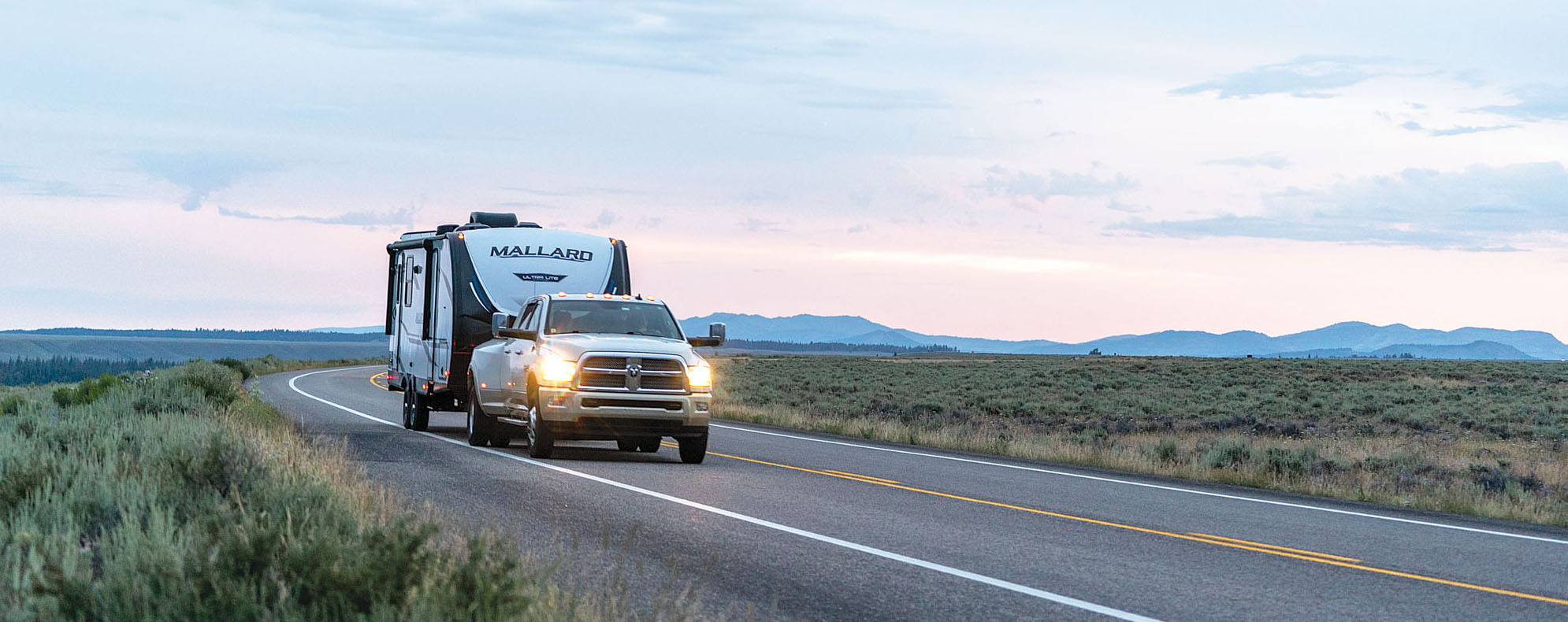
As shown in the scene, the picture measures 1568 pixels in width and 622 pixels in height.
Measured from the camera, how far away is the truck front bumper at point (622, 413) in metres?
16.1

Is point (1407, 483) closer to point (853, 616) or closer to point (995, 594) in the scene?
point (995, 594)

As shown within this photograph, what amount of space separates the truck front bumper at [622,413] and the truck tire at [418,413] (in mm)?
6004

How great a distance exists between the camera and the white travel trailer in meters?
19.8

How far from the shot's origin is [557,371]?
53.4ft

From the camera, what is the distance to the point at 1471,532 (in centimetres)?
1203

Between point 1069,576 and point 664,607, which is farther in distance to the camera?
point 1069,576

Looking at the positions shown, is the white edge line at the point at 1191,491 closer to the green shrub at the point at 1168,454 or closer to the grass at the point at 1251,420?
the grass at the point at 1251,420

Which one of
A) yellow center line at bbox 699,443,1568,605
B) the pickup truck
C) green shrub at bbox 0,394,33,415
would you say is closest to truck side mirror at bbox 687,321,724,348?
the pickup truck

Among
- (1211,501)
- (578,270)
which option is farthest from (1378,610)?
(578,270)

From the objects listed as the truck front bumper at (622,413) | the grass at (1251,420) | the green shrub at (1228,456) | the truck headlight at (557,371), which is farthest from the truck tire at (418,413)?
the green shrub at (1228,456)

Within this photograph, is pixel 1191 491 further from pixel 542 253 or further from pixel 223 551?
pixel 223 551

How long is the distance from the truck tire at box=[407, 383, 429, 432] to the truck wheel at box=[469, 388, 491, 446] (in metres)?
2.76

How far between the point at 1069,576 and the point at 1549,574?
11.9ft

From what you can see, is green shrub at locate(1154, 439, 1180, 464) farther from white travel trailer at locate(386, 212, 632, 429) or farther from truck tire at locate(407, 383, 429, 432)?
truck tire at locate(407, 383, 429, 432)
